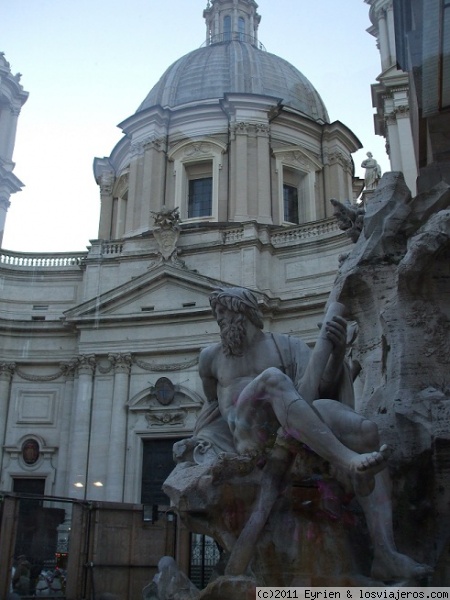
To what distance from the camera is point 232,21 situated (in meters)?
44.8

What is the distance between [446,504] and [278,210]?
96.2 feet

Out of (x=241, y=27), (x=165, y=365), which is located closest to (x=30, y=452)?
(x=165, y=365)

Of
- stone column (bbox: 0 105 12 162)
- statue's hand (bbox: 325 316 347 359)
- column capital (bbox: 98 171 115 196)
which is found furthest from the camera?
column capital (bbox: 98 171 115 196)

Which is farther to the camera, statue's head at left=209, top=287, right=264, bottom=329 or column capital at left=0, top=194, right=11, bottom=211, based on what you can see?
column capital at left=0, top=194, right=11, bottom=211

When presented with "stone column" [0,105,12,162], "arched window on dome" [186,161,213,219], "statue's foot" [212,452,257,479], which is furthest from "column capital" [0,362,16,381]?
"statue's foot" [212,452,257,479]

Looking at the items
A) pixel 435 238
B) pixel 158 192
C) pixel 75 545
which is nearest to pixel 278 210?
pixel 158 192

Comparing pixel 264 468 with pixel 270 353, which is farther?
pixel 270 353

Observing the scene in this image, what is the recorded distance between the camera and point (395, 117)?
21.8 metres

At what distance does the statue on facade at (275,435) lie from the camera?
3.75 metres

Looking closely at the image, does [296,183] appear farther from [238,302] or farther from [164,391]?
[238,302]

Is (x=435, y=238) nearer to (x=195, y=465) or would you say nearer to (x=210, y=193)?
(x=195, y=465)

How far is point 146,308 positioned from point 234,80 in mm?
15658

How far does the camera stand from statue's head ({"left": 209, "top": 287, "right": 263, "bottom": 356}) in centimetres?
478

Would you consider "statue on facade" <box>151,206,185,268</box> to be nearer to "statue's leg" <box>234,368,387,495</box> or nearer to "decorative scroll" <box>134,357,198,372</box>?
"decorative scroll" <box>134,357,198,372</box>
